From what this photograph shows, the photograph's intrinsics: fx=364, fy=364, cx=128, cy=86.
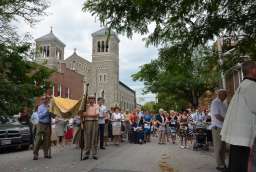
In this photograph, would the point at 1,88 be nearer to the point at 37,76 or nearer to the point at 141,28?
the point at 37,76

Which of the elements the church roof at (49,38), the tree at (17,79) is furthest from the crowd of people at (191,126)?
the church roof at (49,38)

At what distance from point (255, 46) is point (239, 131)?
12.8ft

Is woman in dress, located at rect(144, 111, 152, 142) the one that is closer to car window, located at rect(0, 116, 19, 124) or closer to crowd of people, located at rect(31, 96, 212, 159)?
crowd of people, located at rect(31, 96, 212, 159)

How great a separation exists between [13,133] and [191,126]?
7801 millimetres

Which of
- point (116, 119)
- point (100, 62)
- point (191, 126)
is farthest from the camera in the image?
point (100, 62)

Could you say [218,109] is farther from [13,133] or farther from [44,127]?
[13,133]

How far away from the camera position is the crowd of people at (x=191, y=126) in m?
5.09

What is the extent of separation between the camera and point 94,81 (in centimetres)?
10556

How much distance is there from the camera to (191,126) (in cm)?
1664

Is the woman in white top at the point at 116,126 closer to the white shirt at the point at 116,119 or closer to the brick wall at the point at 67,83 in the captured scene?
the white shirt at the point at 116,119

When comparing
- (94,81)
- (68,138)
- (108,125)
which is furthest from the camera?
(94,81)

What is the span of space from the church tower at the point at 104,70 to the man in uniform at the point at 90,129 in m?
91.3

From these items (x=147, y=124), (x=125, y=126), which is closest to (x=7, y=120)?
(x=125, y=126)

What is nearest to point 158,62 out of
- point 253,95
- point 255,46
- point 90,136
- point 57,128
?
point 255,46
